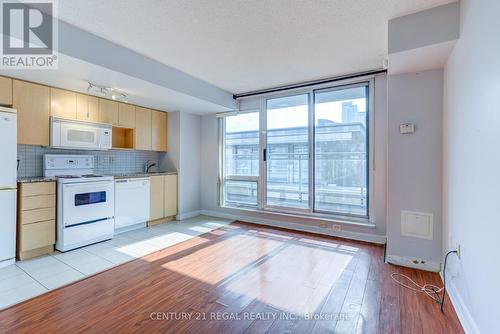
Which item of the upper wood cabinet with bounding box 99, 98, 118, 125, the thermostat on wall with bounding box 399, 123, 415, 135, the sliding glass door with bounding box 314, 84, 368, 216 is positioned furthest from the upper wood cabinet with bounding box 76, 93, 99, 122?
the thermostat on wall with bounding box 399, 123, 415, 135

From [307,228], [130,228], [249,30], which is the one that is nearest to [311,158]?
[307,228]

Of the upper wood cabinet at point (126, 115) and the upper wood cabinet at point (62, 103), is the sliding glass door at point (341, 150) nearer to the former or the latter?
the upper wood cabinet at point (126, 115)

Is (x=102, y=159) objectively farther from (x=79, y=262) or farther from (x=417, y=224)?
(x=417, y=224)

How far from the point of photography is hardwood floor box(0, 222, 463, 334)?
1732 millimetres

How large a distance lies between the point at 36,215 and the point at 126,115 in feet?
6.46

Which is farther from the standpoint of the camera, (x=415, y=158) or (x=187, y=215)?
(x=187, y=215)

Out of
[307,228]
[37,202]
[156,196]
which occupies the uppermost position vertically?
[37,202]

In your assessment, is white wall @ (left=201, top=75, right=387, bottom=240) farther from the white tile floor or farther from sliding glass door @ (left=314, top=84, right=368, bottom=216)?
the white tile floor

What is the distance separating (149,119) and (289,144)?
2.62m

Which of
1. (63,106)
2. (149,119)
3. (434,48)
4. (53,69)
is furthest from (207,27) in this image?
(149,119)

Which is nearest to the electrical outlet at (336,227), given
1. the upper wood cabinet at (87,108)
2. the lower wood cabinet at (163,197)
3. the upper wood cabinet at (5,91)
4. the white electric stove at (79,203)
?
the lower wood cabinet at (163,197)

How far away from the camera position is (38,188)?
2.93m

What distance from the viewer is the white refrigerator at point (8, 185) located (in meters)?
2.59

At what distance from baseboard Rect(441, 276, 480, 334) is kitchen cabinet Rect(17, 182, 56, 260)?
4138 millimetres
